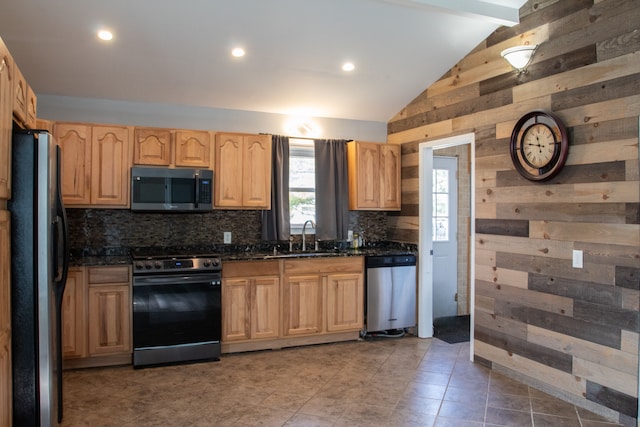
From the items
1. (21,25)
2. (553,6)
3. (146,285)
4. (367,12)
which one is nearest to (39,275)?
(146,285)

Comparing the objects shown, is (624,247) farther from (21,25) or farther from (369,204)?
(21,25)

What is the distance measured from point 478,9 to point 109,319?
13.2 feet

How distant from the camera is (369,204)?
523 cm

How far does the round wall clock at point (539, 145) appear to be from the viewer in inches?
131

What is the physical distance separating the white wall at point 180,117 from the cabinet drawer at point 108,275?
1535 millimetres

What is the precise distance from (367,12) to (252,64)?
1174mm

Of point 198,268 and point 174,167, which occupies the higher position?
point 174,167

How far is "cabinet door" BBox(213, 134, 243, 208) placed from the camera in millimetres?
4602

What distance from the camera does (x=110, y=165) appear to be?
4250mm

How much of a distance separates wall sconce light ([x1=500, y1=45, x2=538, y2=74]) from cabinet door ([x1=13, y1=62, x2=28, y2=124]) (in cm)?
332

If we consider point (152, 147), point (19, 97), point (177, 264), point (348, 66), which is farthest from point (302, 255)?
point (19, 97)

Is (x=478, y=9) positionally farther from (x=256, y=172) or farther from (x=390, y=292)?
(x=390, y=292)

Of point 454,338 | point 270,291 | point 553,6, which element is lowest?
point 454,338

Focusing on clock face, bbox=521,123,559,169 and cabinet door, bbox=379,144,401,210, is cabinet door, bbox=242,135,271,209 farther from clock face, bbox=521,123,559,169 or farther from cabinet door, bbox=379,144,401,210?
clock face, bbox=521,123,559,169
